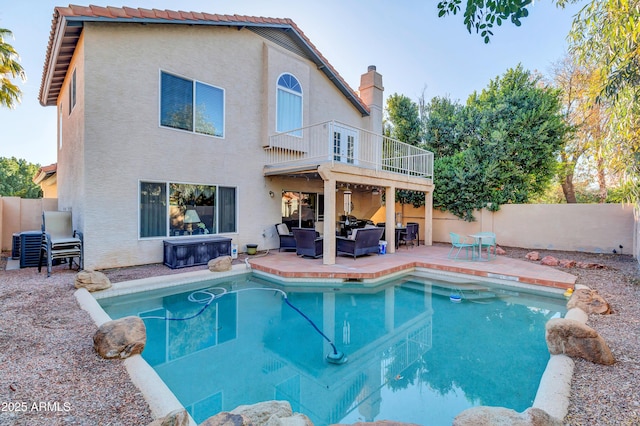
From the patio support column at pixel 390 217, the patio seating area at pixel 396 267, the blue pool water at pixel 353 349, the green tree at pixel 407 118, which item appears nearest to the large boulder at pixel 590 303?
the blue pool water at pixel 353 349

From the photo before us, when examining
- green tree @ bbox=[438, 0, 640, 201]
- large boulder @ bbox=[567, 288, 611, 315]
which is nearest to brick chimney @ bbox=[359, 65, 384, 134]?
green tree @ bbox=[438, 0, 640, 201]

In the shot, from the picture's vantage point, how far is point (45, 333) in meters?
4.14

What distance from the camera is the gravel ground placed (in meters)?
2.54

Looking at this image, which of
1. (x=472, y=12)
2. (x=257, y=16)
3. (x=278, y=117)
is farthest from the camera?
(x=278, y=117)

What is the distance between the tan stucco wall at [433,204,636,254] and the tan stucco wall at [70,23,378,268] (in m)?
9.31

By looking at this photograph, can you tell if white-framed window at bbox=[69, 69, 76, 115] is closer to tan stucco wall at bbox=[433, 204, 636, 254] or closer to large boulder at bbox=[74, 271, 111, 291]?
large boulder at bbox=[74, 271, 111, 291]

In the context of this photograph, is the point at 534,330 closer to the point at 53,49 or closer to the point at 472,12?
the point at 472,12

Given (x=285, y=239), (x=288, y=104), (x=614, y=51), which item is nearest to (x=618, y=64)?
(x=614, y=51)

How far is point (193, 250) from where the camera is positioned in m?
8.56

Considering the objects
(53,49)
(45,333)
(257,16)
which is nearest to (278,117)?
(257,16)

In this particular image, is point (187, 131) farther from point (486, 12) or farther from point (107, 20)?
point (486, 12)

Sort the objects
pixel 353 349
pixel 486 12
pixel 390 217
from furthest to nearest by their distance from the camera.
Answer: pixel 390 217 < pixel 353 349 < pixel 486 12

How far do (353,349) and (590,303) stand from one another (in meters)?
4.20

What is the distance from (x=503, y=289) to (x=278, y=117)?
342 inches
